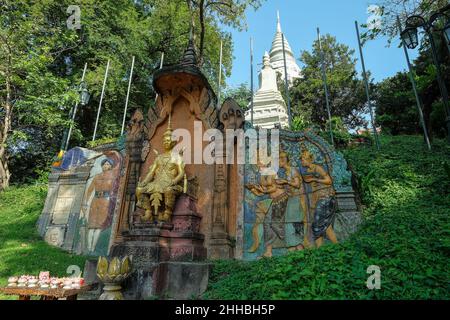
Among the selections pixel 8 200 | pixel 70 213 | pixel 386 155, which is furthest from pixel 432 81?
pixel 8 200

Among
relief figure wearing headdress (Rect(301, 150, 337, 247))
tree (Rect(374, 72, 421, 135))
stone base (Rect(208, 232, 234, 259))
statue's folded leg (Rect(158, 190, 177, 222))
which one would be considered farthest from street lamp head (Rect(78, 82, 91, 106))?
tree (Rect(374, 72, 421, 135))

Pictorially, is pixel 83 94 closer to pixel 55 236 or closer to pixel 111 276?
pixel 55 236

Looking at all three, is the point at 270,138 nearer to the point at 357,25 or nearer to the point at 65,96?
the point at 357,25

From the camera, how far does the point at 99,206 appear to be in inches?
356

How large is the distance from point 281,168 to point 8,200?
469 inches

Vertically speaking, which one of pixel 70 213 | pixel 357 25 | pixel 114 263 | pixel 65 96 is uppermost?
pixel 357 25

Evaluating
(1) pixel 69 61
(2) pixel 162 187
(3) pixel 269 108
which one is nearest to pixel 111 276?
(2) pixel 162 187

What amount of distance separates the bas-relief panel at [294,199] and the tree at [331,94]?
47.2ft

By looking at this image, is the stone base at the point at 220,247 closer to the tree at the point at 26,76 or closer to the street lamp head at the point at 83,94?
the tree at the point at 26,76

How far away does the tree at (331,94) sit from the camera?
72.9ft

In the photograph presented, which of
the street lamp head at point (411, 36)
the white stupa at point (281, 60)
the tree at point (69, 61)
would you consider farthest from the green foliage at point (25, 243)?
the white stupa at point (281, 60)

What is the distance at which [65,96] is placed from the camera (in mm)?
11938

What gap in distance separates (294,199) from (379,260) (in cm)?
319

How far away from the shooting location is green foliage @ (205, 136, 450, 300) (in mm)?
3902
